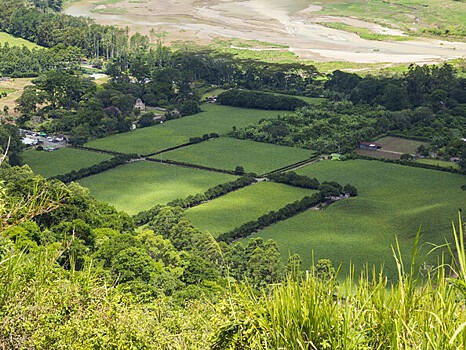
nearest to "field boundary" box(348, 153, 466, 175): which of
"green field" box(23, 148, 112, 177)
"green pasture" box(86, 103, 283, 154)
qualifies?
"green pasture" box(86, 103, 283, 154)

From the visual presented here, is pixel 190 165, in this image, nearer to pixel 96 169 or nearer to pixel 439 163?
pixel 96 169

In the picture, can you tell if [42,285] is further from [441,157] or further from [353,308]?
[441,157]

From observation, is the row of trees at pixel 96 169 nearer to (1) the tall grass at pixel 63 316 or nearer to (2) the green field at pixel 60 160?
(2) the green field at pixel 60 160

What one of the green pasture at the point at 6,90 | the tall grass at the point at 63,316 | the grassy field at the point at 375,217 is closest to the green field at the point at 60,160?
the grassy field at the point at 375,217

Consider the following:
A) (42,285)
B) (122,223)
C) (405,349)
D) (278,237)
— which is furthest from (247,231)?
(405,349)

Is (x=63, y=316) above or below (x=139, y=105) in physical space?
above

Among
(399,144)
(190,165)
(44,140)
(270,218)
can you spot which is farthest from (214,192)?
(44,140)
